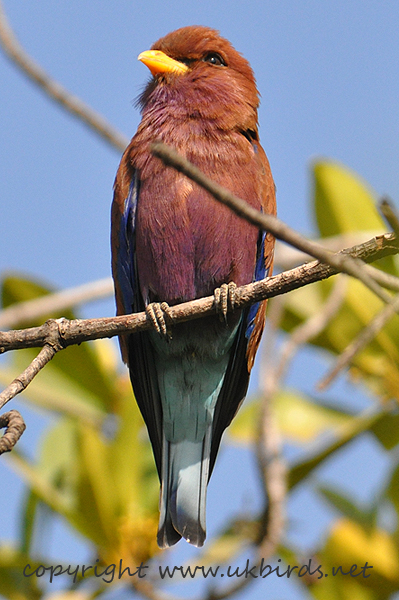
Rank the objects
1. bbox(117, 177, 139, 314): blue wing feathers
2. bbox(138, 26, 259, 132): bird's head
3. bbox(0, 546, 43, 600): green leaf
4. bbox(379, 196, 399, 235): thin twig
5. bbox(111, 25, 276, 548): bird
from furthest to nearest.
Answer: bbox(0, 546, 43, 600): green leaf, bbox(138, 26, 259, 132): bird's head, bbox(117, 177, 139, 314): blue wing feathers, bbox(111, 25, 276, 548): bird, bbox(379, 196, 399, 235): thin twig

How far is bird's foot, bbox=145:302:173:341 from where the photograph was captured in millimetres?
3510

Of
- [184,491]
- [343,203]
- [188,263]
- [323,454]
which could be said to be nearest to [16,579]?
[184,491]

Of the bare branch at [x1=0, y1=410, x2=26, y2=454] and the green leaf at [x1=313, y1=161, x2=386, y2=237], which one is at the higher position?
the green leaf at [x1=313, y1=161, x2=386, y2=237]

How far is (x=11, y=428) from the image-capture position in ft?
8.79

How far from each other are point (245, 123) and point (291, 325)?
4.36 feet

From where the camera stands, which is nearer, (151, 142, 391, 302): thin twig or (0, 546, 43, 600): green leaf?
(151, 142, 391, 302): thin twig

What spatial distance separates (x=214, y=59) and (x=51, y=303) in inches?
65.1

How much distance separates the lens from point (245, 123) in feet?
13.6

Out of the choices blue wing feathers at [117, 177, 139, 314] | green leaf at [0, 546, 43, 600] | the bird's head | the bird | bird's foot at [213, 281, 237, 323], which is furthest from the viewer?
green leaf at [0, 546, 43, 600]

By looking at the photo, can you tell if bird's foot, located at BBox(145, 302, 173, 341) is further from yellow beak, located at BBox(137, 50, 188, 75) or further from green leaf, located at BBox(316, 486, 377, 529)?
green leaf, located at BBox(316, 486, 377, 529)

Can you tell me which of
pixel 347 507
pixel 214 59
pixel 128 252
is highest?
pixel 214 59

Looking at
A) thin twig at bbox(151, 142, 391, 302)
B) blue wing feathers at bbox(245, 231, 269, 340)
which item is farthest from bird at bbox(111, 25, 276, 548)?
thin twig at bbox(151, 142, 391, 302)

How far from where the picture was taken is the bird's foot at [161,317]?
351 cm

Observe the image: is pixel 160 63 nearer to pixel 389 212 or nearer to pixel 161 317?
pixel 161 317
